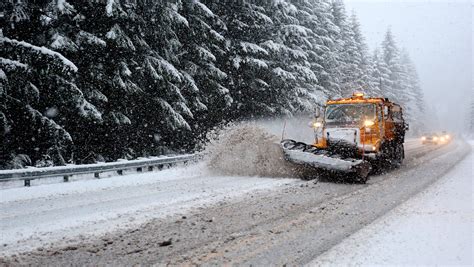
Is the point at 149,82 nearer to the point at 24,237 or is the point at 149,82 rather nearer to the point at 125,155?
the point at 125,155

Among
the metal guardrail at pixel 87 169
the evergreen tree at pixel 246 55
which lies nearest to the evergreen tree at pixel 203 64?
the evergreen tree at pixel 246 55

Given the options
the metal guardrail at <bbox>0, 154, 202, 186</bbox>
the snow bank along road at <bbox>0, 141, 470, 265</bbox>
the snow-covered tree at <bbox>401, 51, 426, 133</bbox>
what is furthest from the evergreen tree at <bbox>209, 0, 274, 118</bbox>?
the snow-covered tree at <bbox>401, 51, 426, 133</bbox>

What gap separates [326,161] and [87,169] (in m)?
6.51

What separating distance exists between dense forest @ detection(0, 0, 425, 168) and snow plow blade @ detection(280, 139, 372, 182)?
5.78m

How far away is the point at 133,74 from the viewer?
15.4 meters

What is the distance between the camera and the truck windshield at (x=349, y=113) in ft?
44.6

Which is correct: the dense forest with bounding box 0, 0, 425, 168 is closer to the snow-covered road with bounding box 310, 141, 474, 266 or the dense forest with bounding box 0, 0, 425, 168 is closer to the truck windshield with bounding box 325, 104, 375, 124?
the truck windshield with bounding box 325, 104, 375, 124

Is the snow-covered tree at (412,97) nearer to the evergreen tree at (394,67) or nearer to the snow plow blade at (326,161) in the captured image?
the evergreen tree at (394,67)

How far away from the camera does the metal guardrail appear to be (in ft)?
33.1

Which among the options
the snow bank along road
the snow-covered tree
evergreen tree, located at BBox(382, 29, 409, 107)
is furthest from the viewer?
the snow-covered tree

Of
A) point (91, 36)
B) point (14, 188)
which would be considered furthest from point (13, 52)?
point (14, 188)

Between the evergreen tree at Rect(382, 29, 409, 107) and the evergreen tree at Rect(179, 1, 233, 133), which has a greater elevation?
the evergreen tree at Rect(382, 29, 409, 107)

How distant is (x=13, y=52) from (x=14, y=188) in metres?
3.69

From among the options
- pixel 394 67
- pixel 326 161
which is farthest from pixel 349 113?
pixel 394 67
